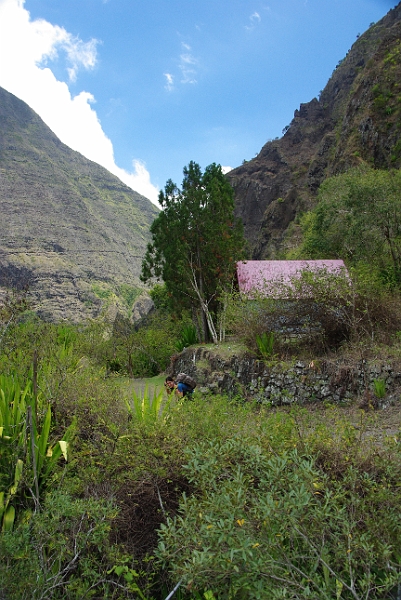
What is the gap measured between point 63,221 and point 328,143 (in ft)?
241

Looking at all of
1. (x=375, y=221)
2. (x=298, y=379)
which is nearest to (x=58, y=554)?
(x=298, y=379)

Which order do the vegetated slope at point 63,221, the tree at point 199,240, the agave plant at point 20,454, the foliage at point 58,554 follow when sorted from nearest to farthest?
1. the foliage at point 58,554
2. the agave plant at point 20,454
3. the tree at point 199,240
4. the vegetated slope at point 63,221

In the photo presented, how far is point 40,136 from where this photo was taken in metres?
142

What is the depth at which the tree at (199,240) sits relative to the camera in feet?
47.4

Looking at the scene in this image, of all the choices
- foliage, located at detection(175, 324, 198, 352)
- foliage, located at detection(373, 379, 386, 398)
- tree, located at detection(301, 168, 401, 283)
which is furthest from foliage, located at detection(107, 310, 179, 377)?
foliage, located at detection(373, 379, 386, 398)

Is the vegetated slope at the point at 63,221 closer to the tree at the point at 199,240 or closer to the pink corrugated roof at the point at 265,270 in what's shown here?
the pink corrugated roof at the point at 265,270

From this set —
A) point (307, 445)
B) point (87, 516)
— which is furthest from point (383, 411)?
point (87, 516)

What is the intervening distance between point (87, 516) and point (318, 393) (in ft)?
21.9

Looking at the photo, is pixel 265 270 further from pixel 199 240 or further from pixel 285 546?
pixel 285 546

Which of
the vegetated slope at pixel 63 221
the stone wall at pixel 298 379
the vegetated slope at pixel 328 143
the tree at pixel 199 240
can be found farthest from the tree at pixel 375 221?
the vegetated slope at pixel 63 221

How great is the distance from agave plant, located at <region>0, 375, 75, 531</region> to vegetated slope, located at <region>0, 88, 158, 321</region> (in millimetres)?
61528

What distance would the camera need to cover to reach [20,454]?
4.48m

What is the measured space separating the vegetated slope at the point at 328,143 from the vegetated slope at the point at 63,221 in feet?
88.9

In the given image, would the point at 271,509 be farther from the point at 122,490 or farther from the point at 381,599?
the point at 122,490
